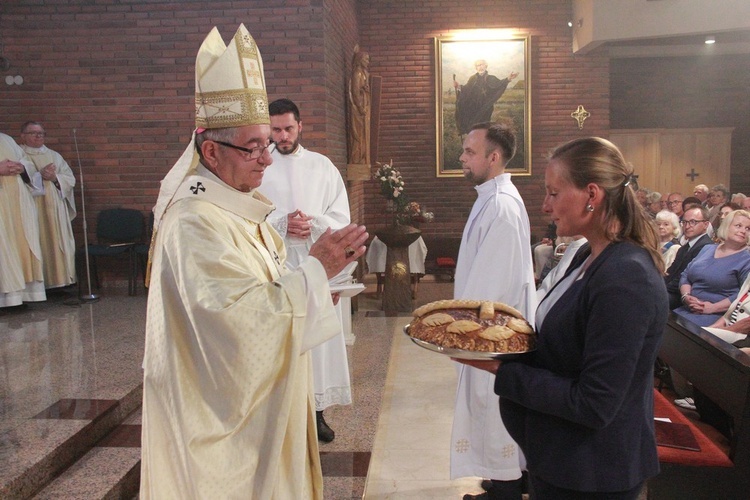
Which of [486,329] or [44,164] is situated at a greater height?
[44,164]

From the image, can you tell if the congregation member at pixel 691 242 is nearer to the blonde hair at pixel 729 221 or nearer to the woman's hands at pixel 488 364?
the blonde hair at pixel 729 221

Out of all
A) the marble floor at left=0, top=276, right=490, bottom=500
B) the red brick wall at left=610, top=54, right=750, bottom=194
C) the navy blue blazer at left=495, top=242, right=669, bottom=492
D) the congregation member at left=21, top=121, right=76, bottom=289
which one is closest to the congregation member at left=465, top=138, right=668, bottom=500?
the navy blue blazer at left=495, top=242, right=669, bottom=492

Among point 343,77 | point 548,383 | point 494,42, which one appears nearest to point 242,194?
point 548,383

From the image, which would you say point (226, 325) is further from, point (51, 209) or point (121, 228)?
point (121, 228)

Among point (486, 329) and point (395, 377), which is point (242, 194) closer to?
point (486, 329)

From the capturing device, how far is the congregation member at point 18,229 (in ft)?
23.3

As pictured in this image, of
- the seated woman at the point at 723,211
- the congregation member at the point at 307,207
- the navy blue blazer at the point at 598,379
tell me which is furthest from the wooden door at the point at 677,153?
the navy blue blazer at the point at 598,379

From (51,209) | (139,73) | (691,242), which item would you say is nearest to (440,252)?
(139,73)

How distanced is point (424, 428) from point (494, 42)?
8.34 meters

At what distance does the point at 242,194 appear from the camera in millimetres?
2158

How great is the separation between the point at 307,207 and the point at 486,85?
772 cm

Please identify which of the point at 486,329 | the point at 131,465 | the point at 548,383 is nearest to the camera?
the point at 548,383

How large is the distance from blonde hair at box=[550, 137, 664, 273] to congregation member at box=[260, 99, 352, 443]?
251 cm

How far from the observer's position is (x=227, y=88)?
217 centimetres
